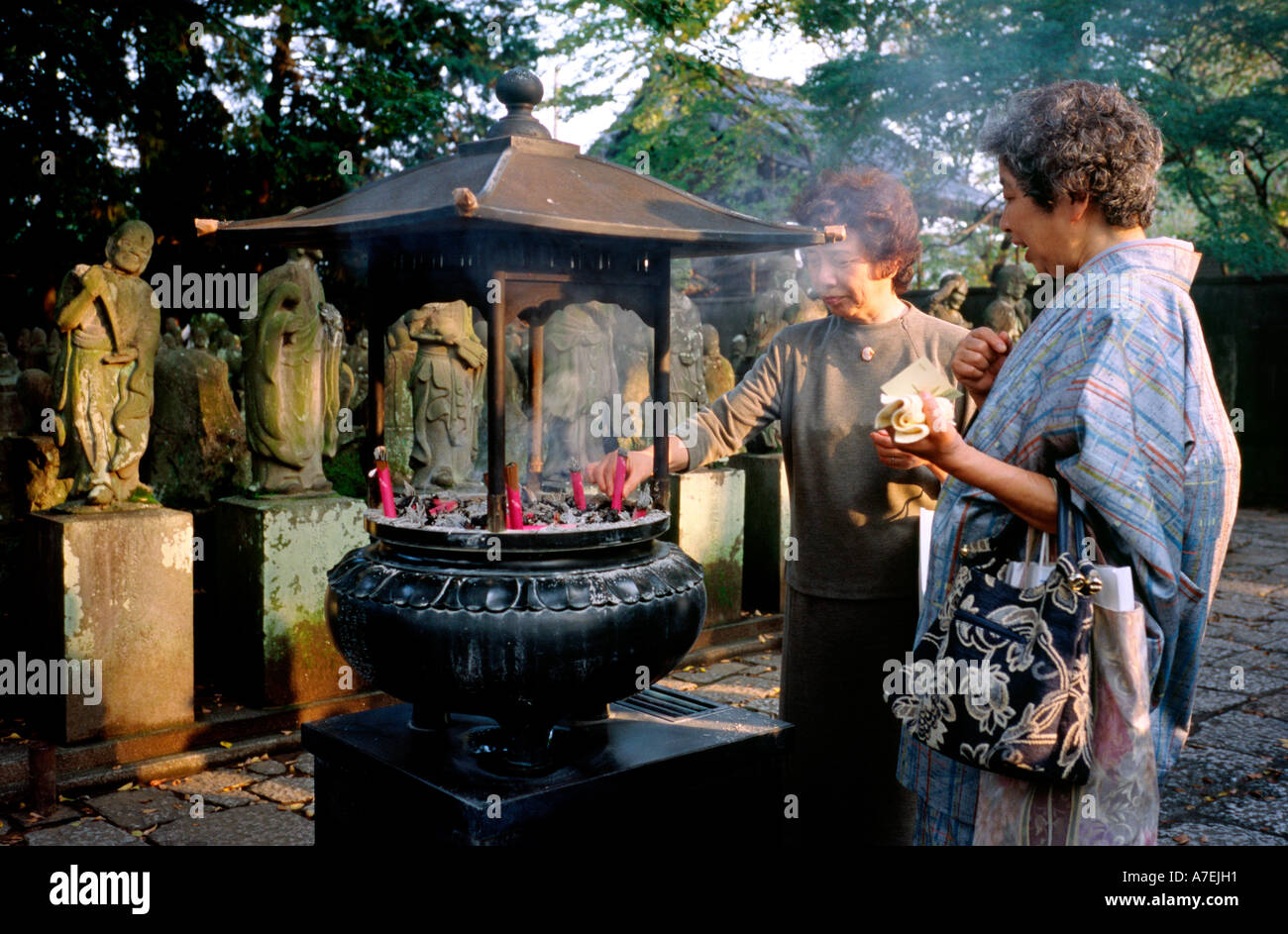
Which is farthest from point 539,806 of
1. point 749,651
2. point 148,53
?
point 148,53

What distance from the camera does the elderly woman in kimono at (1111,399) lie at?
1917 mm

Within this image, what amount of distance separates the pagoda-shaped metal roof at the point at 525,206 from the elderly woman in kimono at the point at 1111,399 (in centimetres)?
82

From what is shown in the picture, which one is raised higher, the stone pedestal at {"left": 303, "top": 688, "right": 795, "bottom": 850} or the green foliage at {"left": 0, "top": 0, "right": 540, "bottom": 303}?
the green foliage at {"left": 0, "top": 0, "right": 540, "bottom": 303}

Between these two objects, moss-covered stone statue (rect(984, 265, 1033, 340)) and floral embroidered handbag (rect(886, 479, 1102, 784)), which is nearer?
floral embroidered handbag (rect(886, 479, 1102, 784))

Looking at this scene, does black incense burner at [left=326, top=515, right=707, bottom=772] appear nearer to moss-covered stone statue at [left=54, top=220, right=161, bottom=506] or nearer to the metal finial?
the metal finial

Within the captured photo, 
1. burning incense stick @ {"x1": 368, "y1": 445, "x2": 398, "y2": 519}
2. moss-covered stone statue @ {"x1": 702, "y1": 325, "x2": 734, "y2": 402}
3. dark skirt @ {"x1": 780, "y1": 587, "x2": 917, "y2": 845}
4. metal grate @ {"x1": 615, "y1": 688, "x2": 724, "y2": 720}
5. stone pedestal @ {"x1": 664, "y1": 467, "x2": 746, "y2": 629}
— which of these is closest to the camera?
burning incense stick @ {"x1": 368, "y1": 445, "x2": 398, "y2": 519}

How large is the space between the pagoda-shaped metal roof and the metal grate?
138 cm

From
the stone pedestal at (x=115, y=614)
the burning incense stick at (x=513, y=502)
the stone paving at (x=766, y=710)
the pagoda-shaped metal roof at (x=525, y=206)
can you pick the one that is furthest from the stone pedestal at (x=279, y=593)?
the burning incense stick at (x=513, y=502)

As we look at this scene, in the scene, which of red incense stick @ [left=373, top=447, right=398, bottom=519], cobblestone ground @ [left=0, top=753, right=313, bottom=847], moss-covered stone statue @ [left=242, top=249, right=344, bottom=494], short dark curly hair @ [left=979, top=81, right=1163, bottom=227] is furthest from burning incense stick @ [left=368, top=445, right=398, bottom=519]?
moss-covered stone statue @ [left=242, top=249, right=344, bottom=494]

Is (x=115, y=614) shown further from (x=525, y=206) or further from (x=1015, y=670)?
(x=1015, y=670)

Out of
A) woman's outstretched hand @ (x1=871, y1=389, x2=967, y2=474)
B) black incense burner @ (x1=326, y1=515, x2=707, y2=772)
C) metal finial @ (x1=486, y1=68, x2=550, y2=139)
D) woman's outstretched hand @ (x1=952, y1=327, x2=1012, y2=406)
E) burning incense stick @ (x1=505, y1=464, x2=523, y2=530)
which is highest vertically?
metal finial @ (x1=486, y1=68, x2=550, y2=139)

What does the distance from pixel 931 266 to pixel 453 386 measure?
13.3 meters

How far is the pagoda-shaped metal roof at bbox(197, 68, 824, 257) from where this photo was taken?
2.44 metres

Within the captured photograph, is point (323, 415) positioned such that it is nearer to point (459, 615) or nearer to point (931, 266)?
point (459, 615)
